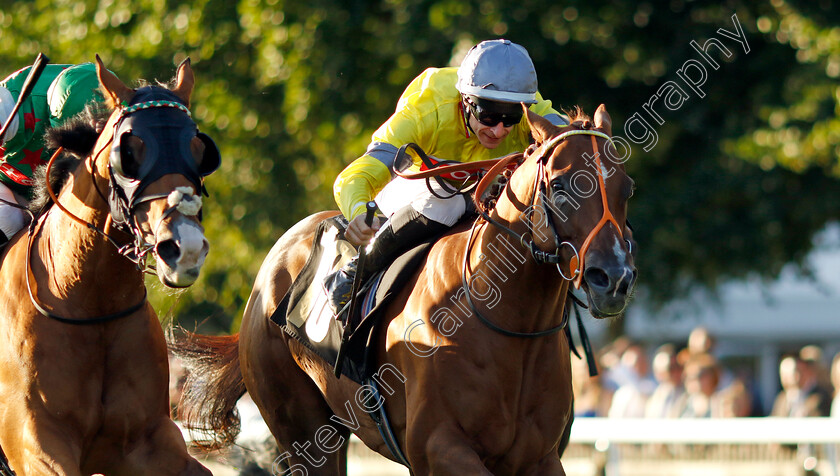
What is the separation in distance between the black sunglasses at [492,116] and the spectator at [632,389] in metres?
6.71

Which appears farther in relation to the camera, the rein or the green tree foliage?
the green tree foliage

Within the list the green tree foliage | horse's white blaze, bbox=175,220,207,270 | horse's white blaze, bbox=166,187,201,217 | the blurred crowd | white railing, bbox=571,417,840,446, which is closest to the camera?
horse's white blaze, bbox=175,220,207,270

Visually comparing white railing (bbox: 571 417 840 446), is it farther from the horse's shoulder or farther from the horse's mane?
the horse's mane

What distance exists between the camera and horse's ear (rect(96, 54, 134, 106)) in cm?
421

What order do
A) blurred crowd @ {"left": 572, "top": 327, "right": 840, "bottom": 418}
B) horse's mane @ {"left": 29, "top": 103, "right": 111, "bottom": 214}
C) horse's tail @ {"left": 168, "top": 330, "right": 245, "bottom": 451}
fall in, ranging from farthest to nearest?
blurred crowd @ {"left": 572, "top": 327, "right": 840, "bottom": 418}
horse's tail @ {"left": 168, "top": 330, "right": 245, "bottom": 451}
horse's mane @ {"left": 29, "top": 103, "right": 111, "bottom": 214}

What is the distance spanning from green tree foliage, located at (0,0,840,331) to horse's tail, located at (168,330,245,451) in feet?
14.7

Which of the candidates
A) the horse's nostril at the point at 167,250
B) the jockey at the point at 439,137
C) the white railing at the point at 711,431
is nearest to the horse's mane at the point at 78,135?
the horse's nostril at the point at 167,250

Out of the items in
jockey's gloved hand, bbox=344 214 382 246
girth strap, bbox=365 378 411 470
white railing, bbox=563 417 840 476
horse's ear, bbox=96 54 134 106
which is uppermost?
horse's ear, bbox=96 54 134 106

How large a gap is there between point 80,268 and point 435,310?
1441mm

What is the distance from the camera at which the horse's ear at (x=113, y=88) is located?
13.8 feet

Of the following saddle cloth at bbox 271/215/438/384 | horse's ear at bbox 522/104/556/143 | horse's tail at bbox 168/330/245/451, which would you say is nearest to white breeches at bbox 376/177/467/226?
saddle cloth at bbox 271/215/438/384

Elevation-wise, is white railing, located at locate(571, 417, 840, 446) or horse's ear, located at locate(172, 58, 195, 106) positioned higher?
horse's ear, located at locate(172, 58, 195, 106)

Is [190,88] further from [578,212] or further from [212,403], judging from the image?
[212,403]

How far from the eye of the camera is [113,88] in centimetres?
423
